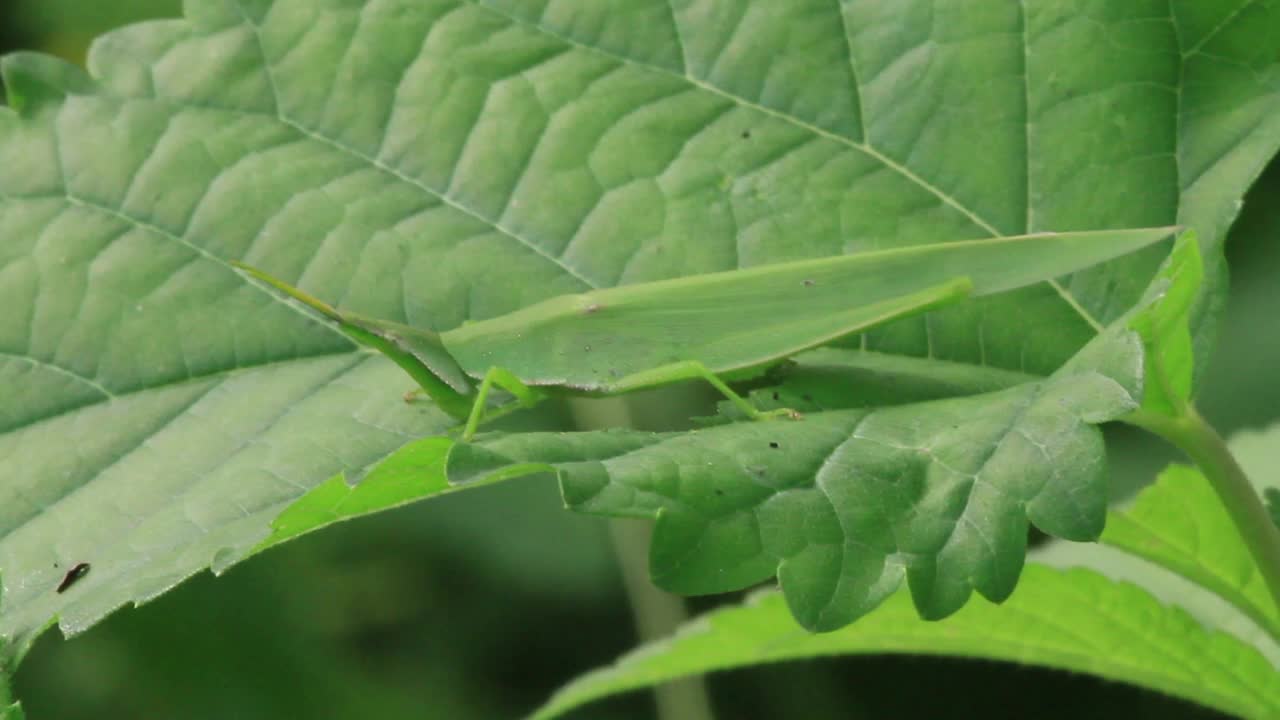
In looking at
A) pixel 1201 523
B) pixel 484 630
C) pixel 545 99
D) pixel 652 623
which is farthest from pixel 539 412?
pixel 1201 523

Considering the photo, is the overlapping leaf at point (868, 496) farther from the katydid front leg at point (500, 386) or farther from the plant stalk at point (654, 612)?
the plant stalk at point (654, 612)

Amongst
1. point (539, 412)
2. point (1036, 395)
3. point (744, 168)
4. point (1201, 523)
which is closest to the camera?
point (1036, 395)

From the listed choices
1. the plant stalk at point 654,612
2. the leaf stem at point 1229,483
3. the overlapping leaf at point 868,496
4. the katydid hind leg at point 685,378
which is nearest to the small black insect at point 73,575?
the overlapping leaf at point 868,496

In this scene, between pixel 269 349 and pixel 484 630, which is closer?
pixel 269 349

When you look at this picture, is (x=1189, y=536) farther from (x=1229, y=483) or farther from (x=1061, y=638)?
(x=1229, y=483)

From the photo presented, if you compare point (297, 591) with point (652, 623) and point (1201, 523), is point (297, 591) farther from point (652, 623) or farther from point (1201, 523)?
point (1201, 523)

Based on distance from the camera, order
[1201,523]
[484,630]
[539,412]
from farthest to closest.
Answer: [484,630]
[539,412]
[1201,523]

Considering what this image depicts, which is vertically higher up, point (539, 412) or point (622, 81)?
point (622, 81)

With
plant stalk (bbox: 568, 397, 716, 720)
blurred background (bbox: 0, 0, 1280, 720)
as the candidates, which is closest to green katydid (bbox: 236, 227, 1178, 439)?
plant stalk (bbox: 568, 397, 716, 720)

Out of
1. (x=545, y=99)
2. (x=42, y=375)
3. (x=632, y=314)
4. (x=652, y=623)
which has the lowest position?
(x=652, y=623)
